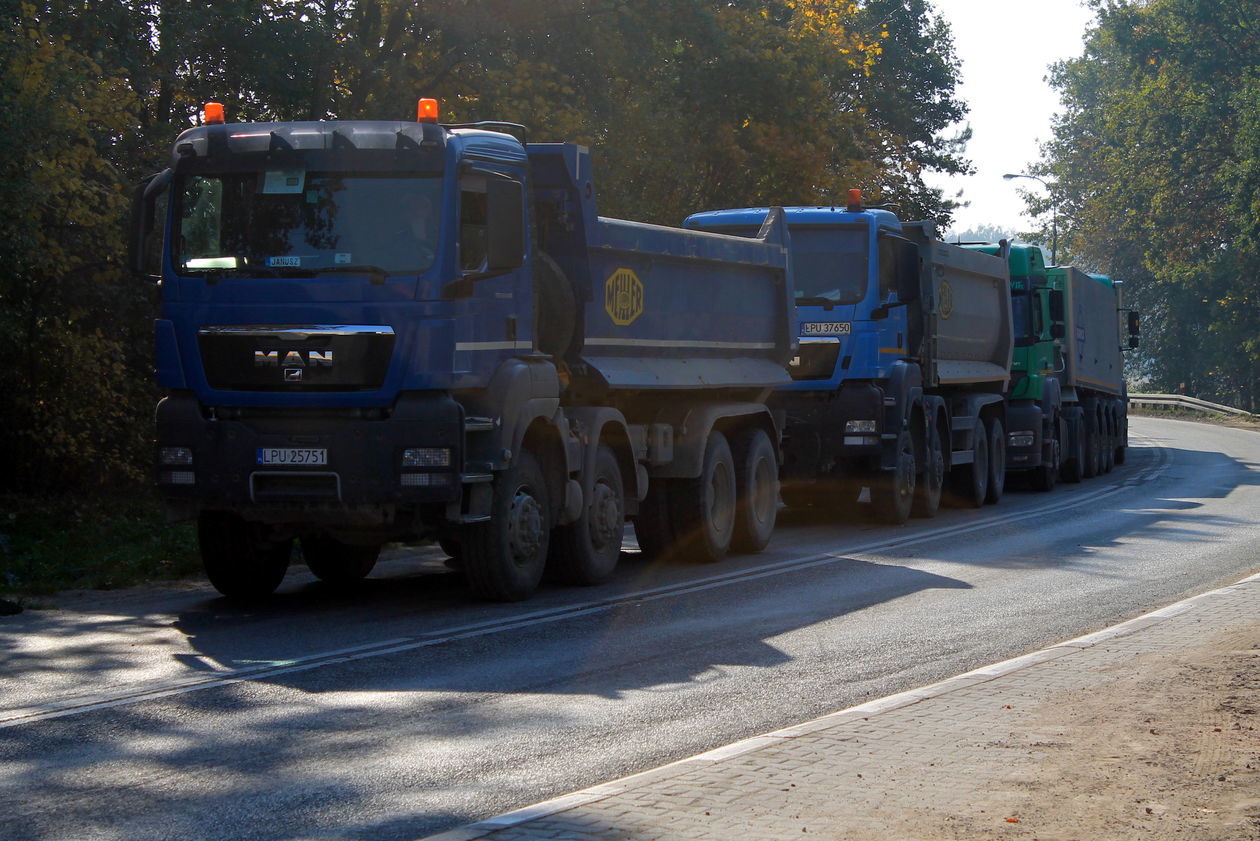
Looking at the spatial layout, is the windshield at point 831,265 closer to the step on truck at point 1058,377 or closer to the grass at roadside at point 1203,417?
the step on truck at point 1058,377

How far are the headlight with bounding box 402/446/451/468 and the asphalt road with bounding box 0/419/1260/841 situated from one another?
40.8 inches

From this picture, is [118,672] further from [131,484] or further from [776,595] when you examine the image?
[131,484]

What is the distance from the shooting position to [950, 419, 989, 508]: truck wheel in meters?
21.4

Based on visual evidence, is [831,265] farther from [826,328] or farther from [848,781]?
[848,781]

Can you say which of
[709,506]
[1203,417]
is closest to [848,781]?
[709,506]

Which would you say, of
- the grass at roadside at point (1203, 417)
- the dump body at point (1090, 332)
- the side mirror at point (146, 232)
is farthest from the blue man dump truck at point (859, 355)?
the grass at roadside at point (1203, 417)

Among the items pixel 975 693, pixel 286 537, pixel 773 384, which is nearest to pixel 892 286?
pixel 773 384

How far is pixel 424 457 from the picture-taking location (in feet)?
35.4

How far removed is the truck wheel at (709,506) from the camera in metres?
14.6

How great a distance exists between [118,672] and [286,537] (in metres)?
2.64

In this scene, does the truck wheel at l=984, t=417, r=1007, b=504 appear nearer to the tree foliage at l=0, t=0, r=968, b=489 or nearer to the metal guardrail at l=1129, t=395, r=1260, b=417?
the tree foliage at l=0, t=0, r=968, b=489

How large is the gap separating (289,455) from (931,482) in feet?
33.6

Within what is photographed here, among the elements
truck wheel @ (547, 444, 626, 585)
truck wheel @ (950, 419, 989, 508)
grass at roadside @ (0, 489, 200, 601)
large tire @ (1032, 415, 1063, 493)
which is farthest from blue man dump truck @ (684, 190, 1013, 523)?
grass at roadside @ (0, 489, 200, 601)

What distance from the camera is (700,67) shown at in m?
30.4
